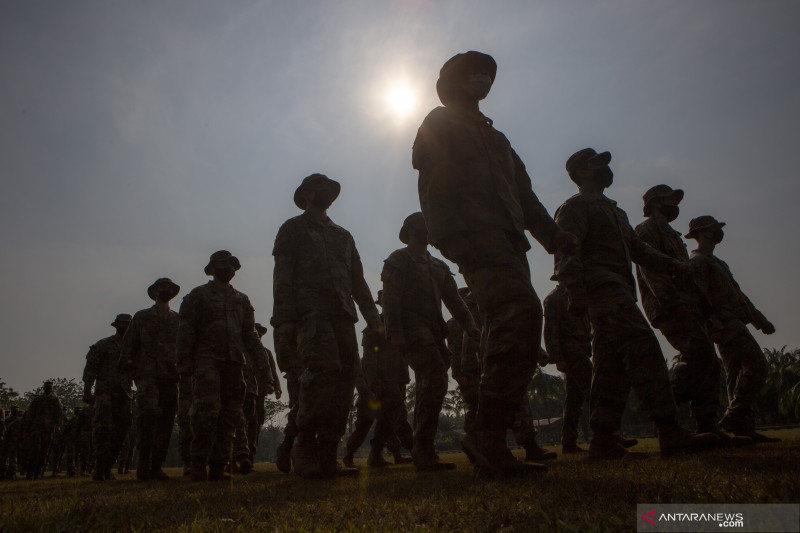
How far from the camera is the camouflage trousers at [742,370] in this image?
257 inches

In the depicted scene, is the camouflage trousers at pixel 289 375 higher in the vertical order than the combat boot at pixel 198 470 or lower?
higher

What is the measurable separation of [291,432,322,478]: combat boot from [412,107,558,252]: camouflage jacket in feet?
7.80

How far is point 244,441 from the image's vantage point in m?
7.65

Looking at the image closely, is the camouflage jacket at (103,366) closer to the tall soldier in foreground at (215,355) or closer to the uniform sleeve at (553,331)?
the tall soldier in foreground at (215,355)

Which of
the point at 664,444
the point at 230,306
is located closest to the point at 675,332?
the point at 664,444

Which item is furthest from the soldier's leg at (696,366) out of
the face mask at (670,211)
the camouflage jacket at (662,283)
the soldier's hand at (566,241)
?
the soldier's hand at (566,241)

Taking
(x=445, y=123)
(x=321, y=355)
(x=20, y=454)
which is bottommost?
(x=20, y=454)

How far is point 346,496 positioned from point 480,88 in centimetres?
324

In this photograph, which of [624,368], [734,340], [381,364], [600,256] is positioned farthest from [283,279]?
[734,340]

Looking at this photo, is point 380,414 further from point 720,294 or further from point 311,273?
point 720,294

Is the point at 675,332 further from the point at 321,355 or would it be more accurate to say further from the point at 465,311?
the point at 321,355

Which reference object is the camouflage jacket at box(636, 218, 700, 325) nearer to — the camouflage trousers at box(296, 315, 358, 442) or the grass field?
the grass field

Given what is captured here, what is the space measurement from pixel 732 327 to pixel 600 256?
3.15m

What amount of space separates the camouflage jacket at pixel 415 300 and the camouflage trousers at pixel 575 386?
2.51m
